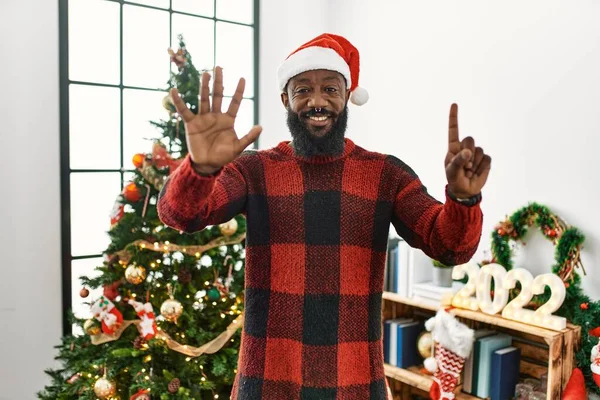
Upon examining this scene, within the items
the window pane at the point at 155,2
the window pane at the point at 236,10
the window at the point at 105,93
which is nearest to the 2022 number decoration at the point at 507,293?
the window at the point at 105,93

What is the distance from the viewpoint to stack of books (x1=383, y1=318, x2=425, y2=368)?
8.00 ft

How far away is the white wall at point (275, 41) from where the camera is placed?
3119mm

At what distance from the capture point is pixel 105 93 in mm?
2701

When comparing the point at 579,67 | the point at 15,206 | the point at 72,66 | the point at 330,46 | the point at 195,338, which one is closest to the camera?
the point at 330,46

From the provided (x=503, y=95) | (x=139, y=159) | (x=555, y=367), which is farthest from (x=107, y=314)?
(x=503, y=95)

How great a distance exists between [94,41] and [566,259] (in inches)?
94.8

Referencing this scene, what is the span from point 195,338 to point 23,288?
906mm

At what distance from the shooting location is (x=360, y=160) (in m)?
1.14

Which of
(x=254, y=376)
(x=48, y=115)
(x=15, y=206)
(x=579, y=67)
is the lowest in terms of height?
(x=254, y=376)

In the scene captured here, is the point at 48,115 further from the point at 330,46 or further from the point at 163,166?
the point at 330,46

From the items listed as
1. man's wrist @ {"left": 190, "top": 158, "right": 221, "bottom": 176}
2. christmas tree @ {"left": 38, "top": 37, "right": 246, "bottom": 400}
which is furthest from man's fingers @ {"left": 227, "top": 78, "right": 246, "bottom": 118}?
christmas tree @ {"left": 38, "top": 37, "right": 246, "bottom": 400}

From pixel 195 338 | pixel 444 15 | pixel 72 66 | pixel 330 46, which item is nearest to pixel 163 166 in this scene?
pixel 195 338

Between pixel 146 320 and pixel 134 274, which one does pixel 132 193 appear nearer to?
pixel 134 274

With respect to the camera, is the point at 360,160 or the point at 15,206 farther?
the point at 15,206
